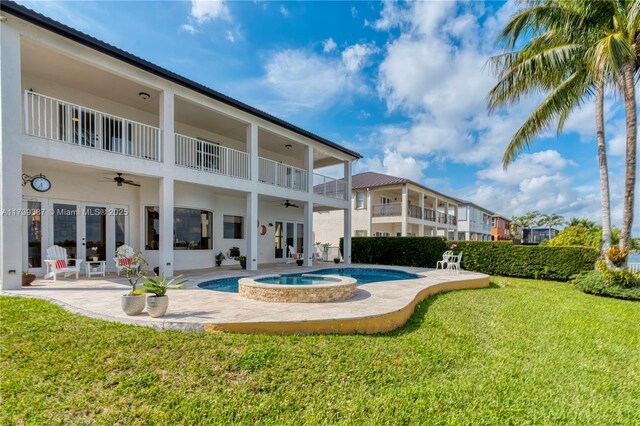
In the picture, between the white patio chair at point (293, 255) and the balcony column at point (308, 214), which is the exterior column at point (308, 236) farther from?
the white patio chair at point (293, 255)

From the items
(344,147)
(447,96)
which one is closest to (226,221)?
(344,147)

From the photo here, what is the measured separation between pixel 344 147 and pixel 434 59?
21.2 feet

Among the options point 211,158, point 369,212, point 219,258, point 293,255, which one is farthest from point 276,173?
point 369,212

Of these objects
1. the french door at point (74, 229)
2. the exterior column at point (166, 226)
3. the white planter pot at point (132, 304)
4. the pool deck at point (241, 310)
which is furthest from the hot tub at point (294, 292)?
the french door at point (74, 229)

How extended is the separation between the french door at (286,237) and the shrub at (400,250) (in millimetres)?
3943

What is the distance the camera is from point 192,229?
1374 centimetres

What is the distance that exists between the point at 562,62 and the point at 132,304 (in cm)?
1591

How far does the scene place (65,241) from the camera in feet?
34.6

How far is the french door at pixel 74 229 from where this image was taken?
9945mm

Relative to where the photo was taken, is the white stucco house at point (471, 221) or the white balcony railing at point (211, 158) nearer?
the white balcony railing at point (211, 158)

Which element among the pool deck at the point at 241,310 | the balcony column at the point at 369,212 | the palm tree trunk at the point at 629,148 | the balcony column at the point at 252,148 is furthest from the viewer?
the balcony column at the point at 369,212

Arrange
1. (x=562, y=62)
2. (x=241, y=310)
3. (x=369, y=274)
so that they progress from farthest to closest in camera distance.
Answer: (x=369, y=274)
(x=562, y=62)
(x=241, y=310)

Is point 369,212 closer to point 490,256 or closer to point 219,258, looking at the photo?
point 490,256

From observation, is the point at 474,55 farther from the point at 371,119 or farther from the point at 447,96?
the point at 371,119
